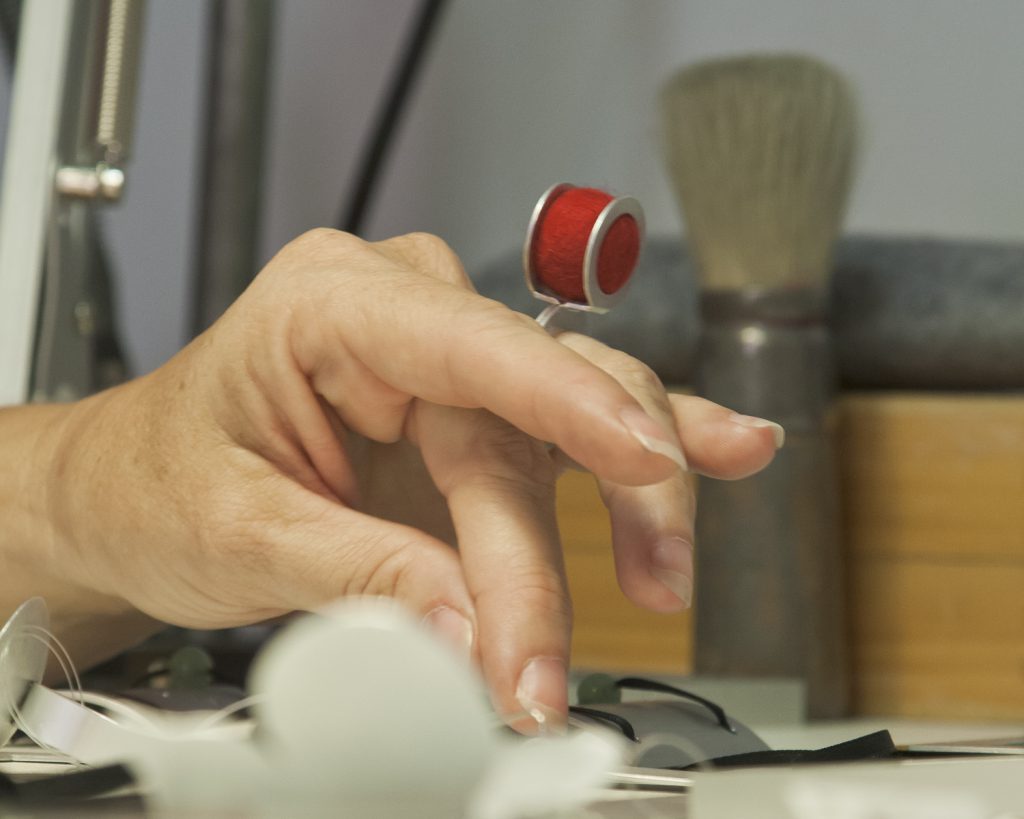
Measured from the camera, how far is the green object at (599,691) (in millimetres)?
460

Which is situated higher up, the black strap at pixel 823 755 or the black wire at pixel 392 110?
the black wire at pixel 392 110

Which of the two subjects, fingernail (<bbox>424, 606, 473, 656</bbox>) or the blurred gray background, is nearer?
fingernail (<bbox>424, 606, 473, 656</bbox>)

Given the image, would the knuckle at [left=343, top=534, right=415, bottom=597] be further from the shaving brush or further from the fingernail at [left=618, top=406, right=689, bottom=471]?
the shaving brush

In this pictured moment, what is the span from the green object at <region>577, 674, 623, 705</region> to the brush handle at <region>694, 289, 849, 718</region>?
12.8 inches

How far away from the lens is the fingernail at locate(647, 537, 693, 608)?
0.38 metres

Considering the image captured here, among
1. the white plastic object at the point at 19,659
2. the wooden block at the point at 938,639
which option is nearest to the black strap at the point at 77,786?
the white plastic object at the point at 19,659

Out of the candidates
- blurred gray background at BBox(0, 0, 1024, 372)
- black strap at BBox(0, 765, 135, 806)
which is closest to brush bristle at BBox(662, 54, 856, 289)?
blurred gray background at BBox(0, 0, 1024, 372)

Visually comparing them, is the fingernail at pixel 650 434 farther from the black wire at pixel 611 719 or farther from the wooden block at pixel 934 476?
the wooden block at pixel 934 476

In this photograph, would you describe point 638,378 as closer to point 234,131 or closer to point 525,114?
point 234,131

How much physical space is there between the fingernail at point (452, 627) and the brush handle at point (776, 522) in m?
0.46

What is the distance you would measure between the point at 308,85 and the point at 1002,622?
0.97m

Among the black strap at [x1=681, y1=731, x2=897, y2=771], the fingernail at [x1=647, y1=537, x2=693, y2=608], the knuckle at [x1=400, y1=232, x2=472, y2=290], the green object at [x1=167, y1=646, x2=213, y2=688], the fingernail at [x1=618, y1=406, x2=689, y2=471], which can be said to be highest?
the knuckle at [x1=400, y1=232, x2=472, y2=290]

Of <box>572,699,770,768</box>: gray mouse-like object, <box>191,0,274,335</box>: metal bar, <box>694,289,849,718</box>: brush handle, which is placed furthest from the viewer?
<box>191,0,274,335</box>: metal bar

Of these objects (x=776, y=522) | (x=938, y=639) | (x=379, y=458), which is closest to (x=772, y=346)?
(x=776, y=522)
